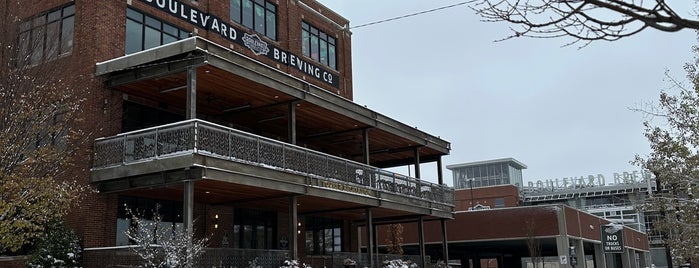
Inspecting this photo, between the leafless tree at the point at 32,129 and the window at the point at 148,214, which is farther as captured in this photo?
the window at the point at 148,214

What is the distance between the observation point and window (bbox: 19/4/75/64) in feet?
59.5

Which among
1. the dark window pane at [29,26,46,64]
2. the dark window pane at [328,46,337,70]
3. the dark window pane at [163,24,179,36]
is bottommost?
the dark window pane at [29,26,46,64]

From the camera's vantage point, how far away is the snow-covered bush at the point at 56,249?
61.8 ft

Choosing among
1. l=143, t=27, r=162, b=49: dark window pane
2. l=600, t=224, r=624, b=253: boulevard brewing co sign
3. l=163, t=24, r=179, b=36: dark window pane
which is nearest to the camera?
l=143, t=27, r=162, b=49: dark window pane

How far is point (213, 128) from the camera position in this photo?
62.7 ft

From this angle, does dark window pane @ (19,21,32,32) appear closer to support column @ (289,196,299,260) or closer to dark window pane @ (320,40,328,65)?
support column @ (289,196,299,260)

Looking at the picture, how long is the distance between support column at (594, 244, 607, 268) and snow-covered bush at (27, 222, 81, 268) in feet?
107

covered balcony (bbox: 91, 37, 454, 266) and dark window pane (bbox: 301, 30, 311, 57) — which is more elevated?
dark window pane (bbox: 301, 30, 311, 57)

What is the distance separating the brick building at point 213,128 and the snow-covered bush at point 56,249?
0.49 meters

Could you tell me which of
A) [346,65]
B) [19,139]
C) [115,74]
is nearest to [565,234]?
[346,65]

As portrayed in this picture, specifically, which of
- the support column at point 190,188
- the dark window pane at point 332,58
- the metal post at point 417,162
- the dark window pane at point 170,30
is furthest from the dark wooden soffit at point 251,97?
the dark window pane at point 332,58

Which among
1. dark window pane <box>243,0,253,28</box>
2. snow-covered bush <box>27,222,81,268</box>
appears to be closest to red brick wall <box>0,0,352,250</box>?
snow-covered bush <box>27,222,81,268</box>

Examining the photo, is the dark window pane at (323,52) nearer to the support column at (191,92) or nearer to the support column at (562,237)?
the support column at (191,92)

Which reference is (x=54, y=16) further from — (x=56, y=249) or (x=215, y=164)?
(x=215, y=164)
